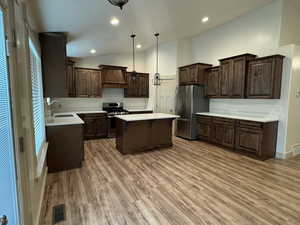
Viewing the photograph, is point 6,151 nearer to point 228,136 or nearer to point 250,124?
point 250,124

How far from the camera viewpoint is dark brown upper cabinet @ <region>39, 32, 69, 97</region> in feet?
10.8

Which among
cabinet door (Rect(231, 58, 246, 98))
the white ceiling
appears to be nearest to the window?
the white ceiling

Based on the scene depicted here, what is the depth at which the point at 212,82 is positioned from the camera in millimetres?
5234

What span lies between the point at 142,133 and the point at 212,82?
8.86ft

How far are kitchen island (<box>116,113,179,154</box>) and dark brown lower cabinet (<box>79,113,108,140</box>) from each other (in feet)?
5.00

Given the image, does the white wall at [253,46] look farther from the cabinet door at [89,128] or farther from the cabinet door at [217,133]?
the cabinet door at [89,128]

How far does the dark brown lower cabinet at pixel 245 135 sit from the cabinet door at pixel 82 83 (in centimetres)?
415

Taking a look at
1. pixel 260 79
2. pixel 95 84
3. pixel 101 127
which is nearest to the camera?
pixel 260 79

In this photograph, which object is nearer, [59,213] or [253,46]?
[59,213]

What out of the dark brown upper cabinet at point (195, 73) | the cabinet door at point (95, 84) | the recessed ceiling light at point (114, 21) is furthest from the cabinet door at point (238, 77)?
the cabinet door at point (95, 84)

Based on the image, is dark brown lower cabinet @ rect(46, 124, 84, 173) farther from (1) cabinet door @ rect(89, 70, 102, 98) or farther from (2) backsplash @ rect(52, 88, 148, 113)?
(2) backsplash @ rect(52, 88, 148, 113)

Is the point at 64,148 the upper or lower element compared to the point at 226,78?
lower

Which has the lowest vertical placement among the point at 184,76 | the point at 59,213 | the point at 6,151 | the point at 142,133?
the point at 59,213

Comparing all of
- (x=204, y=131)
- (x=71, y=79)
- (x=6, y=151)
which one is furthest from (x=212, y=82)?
(x=6, y=151)
